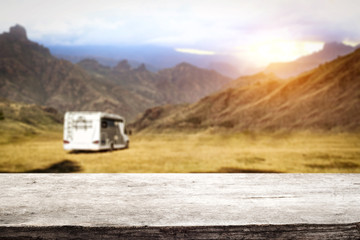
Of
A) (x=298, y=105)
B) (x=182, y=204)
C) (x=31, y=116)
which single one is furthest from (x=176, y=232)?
(x=31, y=116)

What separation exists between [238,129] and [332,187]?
226ft

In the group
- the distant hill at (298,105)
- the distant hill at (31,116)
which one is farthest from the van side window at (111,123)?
the distant hill at (31,116)

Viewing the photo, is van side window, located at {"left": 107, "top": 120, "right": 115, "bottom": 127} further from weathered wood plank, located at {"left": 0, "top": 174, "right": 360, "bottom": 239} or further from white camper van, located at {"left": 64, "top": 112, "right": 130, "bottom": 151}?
weathered wood plank, located at {"left": 0, "top": 174, "right": 360, "bottom": 239}

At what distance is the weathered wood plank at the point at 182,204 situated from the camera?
1100mm

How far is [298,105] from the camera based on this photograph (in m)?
62.5

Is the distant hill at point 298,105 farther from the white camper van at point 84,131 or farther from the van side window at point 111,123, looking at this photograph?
the white camper van at point 84,131

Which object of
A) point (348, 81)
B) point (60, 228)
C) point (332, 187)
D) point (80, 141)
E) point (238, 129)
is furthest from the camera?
point (238, 129)

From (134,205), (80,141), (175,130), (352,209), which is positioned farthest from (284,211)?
(175,130)

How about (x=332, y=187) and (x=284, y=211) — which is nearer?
(x=284, y=211)

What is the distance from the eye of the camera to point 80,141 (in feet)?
75.5

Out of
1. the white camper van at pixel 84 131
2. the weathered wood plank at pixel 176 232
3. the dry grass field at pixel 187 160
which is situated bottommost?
the dry grass field at pixel 187 160

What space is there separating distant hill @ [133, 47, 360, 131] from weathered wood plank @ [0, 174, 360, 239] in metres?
52.8

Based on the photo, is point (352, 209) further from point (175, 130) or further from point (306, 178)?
point (175, 130)

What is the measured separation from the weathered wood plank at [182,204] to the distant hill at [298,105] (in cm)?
5279
